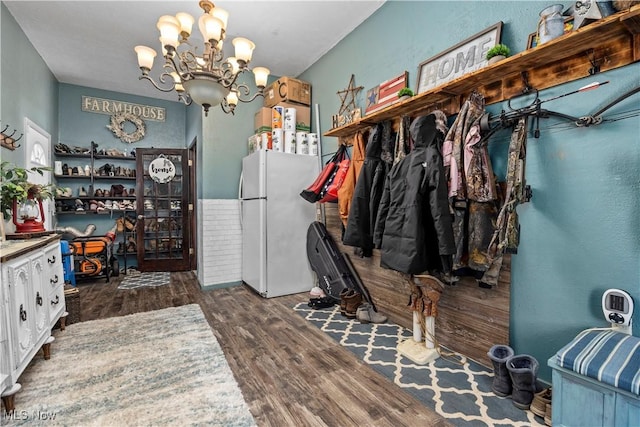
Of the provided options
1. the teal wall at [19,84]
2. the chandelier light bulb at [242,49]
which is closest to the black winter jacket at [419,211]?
the chandelier light bulb at [242,49]

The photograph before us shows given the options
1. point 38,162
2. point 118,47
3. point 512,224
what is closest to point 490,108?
point 512,224

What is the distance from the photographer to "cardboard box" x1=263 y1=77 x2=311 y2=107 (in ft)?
12.6

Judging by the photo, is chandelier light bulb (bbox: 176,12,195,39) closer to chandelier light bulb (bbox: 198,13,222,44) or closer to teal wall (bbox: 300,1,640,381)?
chandelier light bulb (bbox: 198,13,222,44)

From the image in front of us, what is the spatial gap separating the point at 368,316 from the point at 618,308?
1713 mm

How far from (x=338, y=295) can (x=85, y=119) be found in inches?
204

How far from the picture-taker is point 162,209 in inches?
206

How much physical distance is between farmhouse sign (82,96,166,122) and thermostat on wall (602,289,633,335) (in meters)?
6.39

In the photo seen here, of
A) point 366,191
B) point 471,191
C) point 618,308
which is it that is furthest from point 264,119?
point 618,308

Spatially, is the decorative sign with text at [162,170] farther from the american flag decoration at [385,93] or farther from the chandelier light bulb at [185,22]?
the american flag decoration at [385,93]

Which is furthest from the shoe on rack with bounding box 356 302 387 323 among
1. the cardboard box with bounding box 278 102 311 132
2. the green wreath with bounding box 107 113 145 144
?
the green wreath with bounding box 107 113 145 144

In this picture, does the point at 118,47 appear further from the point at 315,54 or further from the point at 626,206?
the point at 626,206

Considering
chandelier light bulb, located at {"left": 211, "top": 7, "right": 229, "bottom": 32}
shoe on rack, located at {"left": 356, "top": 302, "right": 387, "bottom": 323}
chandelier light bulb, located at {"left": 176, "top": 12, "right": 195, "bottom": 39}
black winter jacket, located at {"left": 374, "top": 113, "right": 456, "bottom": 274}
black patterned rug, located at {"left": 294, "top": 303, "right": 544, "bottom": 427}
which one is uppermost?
chandelier light bulb, located at {"left": 211, "top": 7, "right": 229, "bottom": 32}

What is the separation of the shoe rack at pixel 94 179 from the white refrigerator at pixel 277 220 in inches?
110

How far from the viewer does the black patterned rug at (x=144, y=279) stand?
13.8 ft
